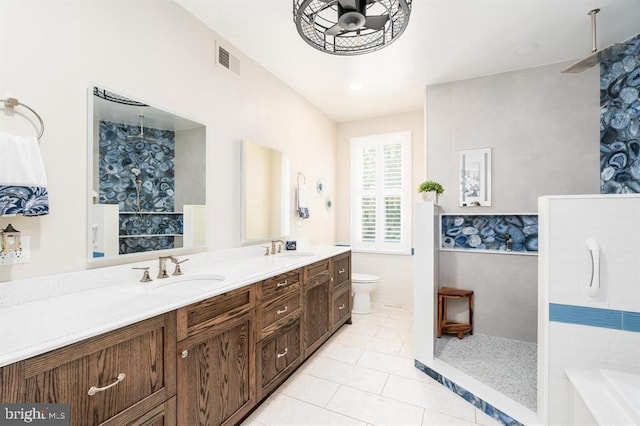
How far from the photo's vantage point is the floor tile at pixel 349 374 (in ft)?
7.32

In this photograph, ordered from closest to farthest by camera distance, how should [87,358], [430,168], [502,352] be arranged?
[87,358] < [502,352] < [430,168]

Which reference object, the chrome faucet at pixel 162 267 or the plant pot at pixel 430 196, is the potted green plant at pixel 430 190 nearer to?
the plant pot at pixel 430 196

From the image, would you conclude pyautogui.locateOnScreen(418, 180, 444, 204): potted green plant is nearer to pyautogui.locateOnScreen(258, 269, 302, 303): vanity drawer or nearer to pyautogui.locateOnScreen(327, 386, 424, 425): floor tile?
pyautogui.locateOnScreen(258, 269, 302, 303): vanity drawer

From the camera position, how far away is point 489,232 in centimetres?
310

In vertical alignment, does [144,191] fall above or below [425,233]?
above

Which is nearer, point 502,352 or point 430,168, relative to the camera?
point 502,352

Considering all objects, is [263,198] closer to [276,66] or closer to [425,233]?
[276,66]

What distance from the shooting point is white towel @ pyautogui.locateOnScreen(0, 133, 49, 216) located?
120 centimetres

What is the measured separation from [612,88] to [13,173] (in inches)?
163

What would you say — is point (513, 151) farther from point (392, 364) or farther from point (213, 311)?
point (213, 311)

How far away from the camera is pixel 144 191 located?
71.4 inches

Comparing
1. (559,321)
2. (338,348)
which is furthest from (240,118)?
(559,321)

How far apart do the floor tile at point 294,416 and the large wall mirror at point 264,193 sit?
1283mm

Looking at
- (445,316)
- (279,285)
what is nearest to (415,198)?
(445,316)
